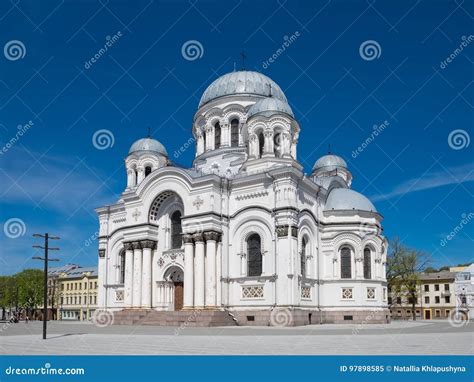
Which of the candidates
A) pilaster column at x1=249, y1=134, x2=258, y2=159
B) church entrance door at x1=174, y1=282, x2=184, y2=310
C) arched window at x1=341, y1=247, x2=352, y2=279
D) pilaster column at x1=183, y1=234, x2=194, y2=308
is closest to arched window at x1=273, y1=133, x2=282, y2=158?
pilaster column at x1=249, y1=134, x2=258, y2=159

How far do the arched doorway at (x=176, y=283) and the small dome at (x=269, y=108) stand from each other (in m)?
12.6

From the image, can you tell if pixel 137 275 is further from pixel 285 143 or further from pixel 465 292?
pixel 465 292

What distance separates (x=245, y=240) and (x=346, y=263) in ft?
25.3

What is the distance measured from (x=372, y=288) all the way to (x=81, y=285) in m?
50.0

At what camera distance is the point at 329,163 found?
5294 cm

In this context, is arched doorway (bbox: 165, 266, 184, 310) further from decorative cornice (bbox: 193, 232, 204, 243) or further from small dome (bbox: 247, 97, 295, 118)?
small dome (bbox: 247, 97, 295, 118)

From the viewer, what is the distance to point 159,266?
128 ft

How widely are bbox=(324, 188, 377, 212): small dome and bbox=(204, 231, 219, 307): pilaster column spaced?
9.35m

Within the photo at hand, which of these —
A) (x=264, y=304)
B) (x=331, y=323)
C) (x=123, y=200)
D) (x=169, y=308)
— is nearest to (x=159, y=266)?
(x=169, y=308)

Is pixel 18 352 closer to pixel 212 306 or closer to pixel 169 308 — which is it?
pixel 212 306

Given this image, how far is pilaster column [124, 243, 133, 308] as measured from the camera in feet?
129

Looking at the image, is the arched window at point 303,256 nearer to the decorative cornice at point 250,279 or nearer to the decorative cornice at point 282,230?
the decorative cornice at point 250,279

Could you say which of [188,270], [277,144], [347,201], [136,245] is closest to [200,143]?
[277,144]

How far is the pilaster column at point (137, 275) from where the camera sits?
127ft
